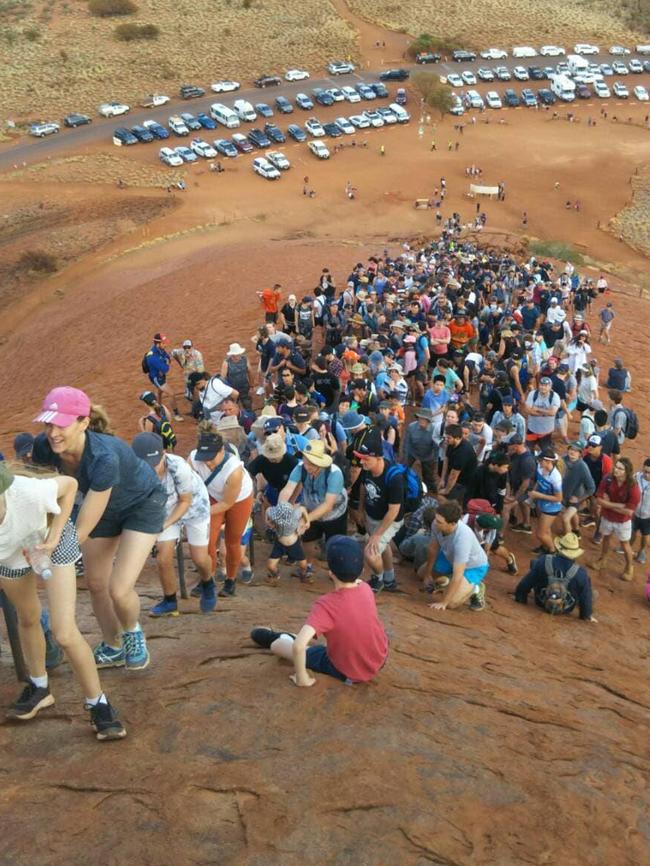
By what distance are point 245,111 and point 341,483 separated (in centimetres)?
5083

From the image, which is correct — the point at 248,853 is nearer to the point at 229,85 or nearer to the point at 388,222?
the point at 388,222

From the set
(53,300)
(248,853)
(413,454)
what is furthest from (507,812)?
(53,300)

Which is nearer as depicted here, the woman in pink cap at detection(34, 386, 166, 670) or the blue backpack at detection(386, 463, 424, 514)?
the woman in pink cap at detection(34, 386, 166, 670)

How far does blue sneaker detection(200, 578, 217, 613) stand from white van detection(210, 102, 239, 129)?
1956 inches

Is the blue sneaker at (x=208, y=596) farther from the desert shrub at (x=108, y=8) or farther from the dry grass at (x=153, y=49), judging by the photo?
the desert shrub at (x=108, y=8)

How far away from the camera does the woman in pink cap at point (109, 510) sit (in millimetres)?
4922

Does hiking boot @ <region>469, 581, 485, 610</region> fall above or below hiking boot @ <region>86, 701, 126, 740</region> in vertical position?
below

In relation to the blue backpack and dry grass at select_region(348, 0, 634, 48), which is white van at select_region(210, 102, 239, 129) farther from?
the blue backpack

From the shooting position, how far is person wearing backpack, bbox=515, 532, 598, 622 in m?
8.62

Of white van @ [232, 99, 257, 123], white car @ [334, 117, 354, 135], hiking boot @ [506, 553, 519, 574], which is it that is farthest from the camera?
white van @ [232, 99, 257, 123]

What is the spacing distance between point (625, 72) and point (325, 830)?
232ft

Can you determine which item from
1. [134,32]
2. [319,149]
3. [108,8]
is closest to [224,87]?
[134,32]

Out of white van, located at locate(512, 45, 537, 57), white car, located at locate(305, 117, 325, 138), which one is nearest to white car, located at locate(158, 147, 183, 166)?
white car, located at locate(305, 117, 325, 138)

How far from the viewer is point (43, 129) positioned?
50.5 m
